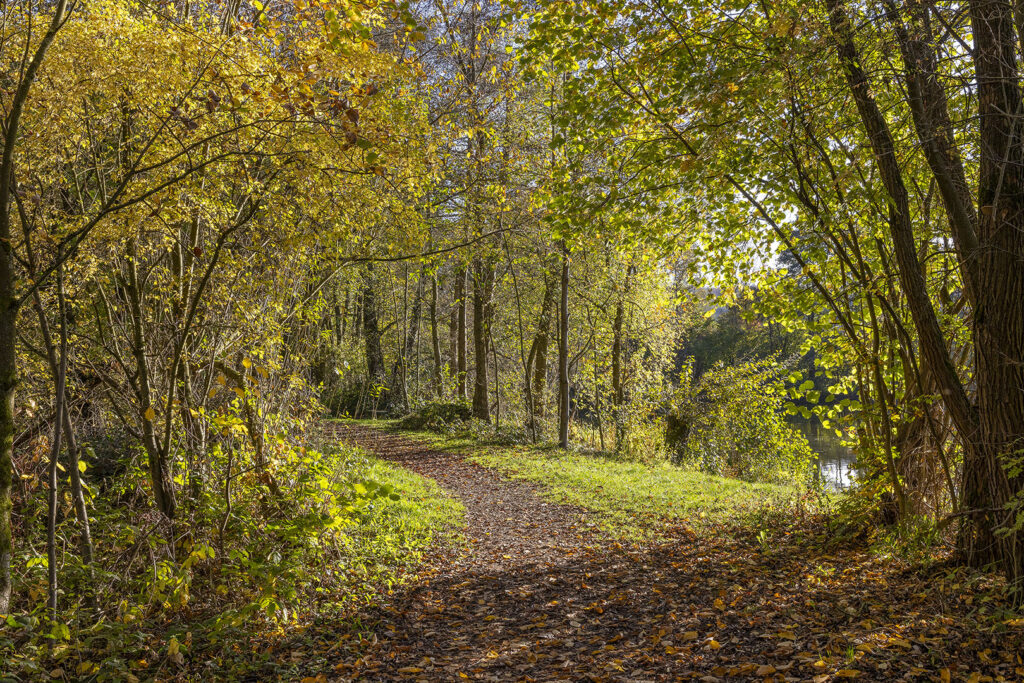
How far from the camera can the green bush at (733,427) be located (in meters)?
14.1

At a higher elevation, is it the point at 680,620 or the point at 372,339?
the point at 372,339

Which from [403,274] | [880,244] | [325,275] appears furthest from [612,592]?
[403,274]

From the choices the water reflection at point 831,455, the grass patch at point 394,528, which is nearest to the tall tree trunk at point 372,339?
the grass patch at point 394,528

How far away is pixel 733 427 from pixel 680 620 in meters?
11.1

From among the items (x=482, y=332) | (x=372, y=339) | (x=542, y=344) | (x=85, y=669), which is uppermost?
(x=372, y=339)

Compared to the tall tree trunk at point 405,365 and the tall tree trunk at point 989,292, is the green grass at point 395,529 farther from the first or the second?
the tall tree trunk at point 405,365

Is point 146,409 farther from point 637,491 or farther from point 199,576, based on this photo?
point 637,491

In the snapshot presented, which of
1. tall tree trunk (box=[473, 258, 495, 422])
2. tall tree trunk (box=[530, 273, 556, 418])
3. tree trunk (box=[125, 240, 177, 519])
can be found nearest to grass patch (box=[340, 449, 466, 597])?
tree trunk (box=[125, 240, 177, 519])

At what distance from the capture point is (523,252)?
1591 cm

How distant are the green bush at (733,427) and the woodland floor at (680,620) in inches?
300

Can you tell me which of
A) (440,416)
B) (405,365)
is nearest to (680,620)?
(440,416)

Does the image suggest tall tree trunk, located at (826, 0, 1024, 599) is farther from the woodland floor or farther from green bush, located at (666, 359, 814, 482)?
green bush, located at (666, 359, 814, 482)

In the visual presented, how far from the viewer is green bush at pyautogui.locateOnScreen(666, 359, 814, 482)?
46.3 feet

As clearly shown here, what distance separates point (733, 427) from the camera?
15109 mm
